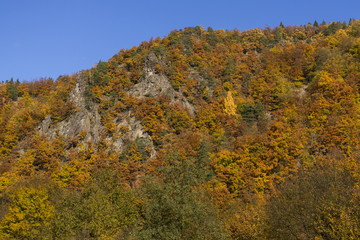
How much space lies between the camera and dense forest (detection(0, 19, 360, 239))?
18.9 metres

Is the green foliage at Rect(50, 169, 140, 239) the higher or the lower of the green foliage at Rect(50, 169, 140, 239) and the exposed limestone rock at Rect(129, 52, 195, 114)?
the lower

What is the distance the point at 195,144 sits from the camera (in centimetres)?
5278

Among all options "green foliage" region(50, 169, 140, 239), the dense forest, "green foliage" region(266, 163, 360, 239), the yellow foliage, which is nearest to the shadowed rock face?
the dense forest

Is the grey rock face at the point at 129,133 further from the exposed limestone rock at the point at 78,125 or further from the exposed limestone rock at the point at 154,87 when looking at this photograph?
the exposed limestone rock at the point at 154,87

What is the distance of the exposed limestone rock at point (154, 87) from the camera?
231 feet

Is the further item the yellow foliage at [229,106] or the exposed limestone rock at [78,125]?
the exposed limestone rock at [78,125]

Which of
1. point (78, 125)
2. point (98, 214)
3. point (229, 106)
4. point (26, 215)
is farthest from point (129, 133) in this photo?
point (98, 214)

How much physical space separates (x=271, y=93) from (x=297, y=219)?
2128 inches

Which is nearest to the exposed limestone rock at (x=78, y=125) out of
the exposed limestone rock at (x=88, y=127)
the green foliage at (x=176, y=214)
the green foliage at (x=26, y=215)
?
the exposed limestone rock at (x=88, y=127)

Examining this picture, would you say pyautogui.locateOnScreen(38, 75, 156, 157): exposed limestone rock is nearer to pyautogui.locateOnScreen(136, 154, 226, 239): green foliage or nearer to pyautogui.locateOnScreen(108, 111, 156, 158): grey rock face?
pyautogui.locateOnScreen(108, 111, 156, 158): grey rock face

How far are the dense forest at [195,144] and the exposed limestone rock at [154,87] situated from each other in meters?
0.41

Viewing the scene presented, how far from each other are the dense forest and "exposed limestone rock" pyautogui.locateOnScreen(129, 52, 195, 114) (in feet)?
1.36

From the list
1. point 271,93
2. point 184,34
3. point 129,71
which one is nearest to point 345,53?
point 271,93

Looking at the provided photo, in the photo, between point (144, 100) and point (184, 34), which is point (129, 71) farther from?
point (184, 34)
